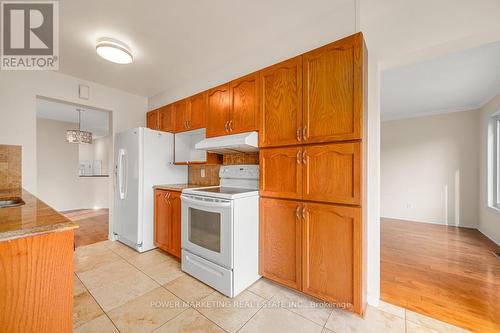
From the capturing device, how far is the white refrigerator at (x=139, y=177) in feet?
9.06

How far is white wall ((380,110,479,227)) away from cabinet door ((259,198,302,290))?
4.46 metres

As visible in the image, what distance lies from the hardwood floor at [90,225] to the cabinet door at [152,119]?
1.95m

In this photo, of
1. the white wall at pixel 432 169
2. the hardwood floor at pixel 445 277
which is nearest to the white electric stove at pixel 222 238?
the hardwood floor at pixel 445 277

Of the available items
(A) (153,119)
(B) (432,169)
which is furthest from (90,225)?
(B) (432,169)

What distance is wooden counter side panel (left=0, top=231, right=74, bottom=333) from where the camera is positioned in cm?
76

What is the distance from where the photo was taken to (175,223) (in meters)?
2.54

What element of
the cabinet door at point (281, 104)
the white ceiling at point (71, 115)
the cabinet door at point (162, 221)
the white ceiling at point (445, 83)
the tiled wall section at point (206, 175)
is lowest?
the cabinet door at point (162, 221)

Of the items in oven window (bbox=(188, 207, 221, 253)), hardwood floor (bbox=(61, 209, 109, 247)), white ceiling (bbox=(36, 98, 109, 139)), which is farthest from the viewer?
white ceiling (bbox=(36, 98, 109, 139))

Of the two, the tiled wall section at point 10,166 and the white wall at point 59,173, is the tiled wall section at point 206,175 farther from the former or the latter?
the white wall at point 59,173

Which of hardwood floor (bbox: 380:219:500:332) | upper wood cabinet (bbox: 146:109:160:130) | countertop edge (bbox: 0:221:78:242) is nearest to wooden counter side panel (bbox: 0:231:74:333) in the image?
countertop edge (bbox: 0:221:78:242)

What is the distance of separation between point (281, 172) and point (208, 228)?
910 mm

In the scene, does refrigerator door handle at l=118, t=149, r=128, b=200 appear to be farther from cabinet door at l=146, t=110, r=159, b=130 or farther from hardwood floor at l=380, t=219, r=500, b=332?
hardwood floor at l=380, t=219, r=500, b=332

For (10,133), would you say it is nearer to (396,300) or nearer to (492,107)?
(396,300)

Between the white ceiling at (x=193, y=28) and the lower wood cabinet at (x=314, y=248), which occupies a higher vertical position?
the white ceiling at (x=193, y=28)
